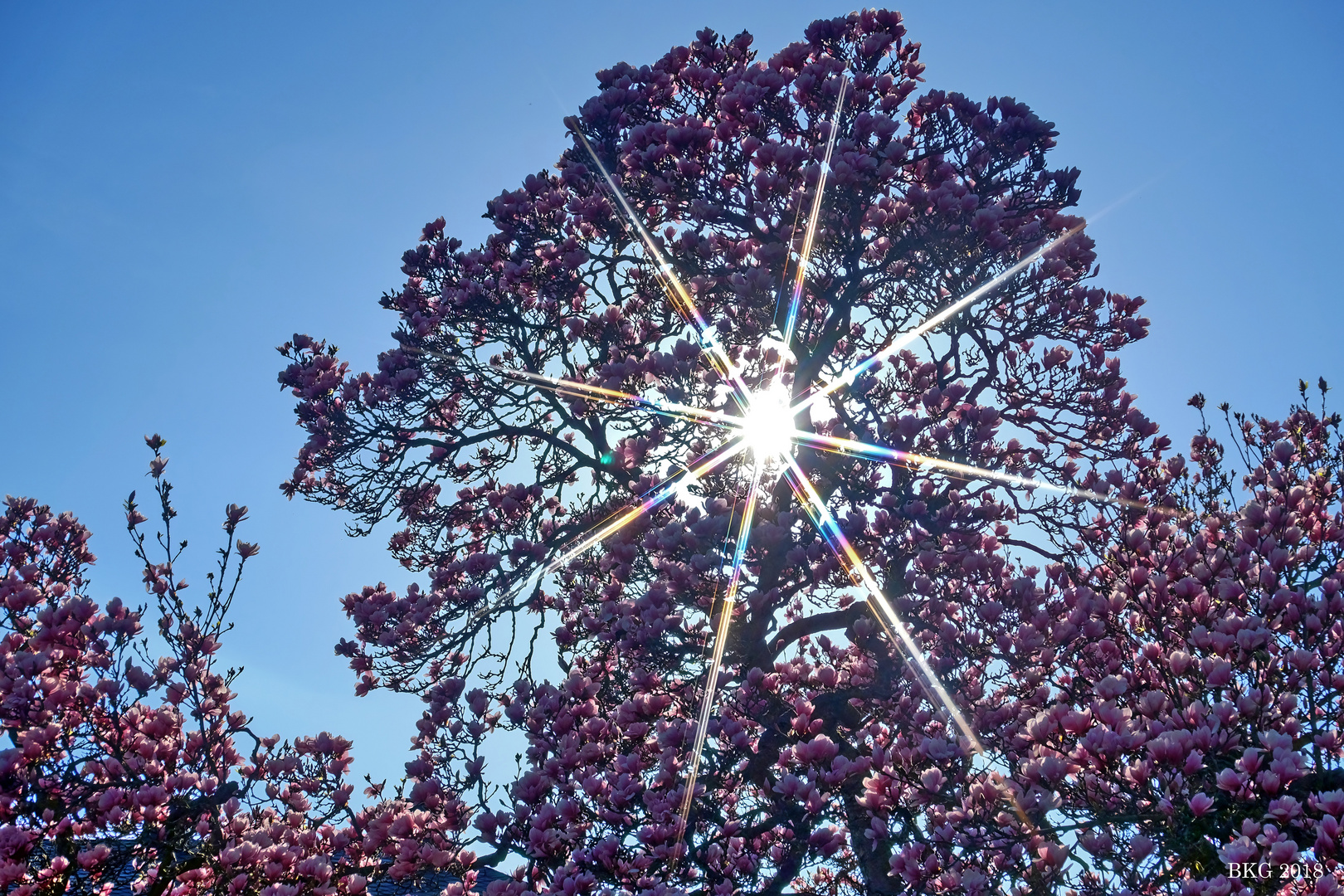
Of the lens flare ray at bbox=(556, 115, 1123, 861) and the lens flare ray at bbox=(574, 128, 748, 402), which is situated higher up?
the lens flare ray at bbox=(574, 128, 748, 402)

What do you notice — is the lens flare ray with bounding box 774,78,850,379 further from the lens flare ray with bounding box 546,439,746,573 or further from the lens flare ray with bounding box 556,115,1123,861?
the lens flare ray with bounding box 546,439,746,573

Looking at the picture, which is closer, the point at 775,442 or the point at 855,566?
the point at 855,566

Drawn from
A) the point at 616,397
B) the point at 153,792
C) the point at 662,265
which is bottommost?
the point at 153,792

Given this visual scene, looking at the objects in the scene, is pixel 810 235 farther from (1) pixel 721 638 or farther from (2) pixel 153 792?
(2) pixel 153 792

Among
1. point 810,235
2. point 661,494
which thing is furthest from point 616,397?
point 810,235

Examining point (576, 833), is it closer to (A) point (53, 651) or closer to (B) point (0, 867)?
(B) point (0, 867)

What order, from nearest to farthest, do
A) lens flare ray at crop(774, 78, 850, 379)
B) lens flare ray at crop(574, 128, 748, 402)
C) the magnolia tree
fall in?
the magnolia tree < lens flare ray at crop(774, 78, 850, 379) < lens flare ray at crop(574, 128, 748, 402)

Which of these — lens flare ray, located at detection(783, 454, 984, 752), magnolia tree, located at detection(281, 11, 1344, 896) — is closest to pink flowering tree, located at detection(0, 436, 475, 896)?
magnolia tree, located at detection(281, 11, 1344, 896)

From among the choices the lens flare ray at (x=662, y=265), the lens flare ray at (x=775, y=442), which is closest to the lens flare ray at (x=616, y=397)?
the lens flare ray at (x=775, y=442)

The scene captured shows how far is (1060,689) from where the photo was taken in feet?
18.4

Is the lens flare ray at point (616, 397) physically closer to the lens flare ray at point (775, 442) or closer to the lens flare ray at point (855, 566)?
the lens flare ray at point (775, 442)

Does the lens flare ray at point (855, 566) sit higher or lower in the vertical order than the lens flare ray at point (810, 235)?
lower

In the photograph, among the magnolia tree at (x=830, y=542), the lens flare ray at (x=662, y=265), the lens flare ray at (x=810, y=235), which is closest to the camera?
the magnolia tree at (x=830, y=542)

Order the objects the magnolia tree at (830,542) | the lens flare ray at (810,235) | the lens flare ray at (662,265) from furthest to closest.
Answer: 1. the lens flare ray at (662,265)
2. the lens flare ray at (810,235)
3. the magnolia tree at (830,542)
